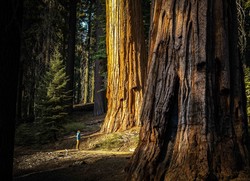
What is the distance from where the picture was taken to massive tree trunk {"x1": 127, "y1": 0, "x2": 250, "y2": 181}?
131 inches

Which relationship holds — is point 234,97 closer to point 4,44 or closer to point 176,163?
point 176,163

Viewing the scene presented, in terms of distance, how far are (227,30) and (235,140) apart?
1.30 m

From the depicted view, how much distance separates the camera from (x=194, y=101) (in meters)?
3.42

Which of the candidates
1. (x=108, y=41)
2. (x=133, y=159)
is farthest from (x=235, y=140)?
(x=108, y=41)

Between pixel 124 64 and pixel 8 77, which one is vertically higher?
pixel 124 64

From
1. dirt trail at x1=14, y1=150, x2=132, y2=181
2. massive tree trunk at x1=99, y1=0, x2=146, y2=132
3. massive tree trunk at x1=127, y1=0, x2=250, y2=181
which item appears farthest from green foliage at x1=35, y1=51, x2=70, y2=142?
massive tree trunk at x1=127, y1=0, x2=250, y2=181

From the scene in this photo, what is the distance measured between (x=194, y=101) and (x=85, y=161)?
11.3ft

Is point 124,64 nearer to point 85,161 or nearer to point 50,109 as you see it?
point 50,109

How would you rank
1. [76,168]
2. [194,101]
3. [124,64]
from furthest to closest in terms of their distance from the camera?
1. [124,64]
2. [76,168]
3. [194,101]

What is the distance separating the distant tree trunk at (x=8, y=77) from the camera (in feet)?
12.2

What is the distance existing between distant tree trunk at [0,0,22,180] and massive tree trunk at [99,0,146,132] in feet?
16.3

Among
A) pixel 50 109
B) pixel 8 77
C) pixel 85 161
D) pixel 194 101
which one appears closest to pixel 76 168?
pixel 85 161

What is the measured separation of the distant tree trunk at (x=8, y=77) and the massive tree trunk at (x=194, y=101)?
1558mm

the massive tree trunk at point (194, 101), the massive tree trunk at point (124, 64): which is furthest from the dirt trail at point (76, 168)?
the massive tree trunk at point (124, 64)
